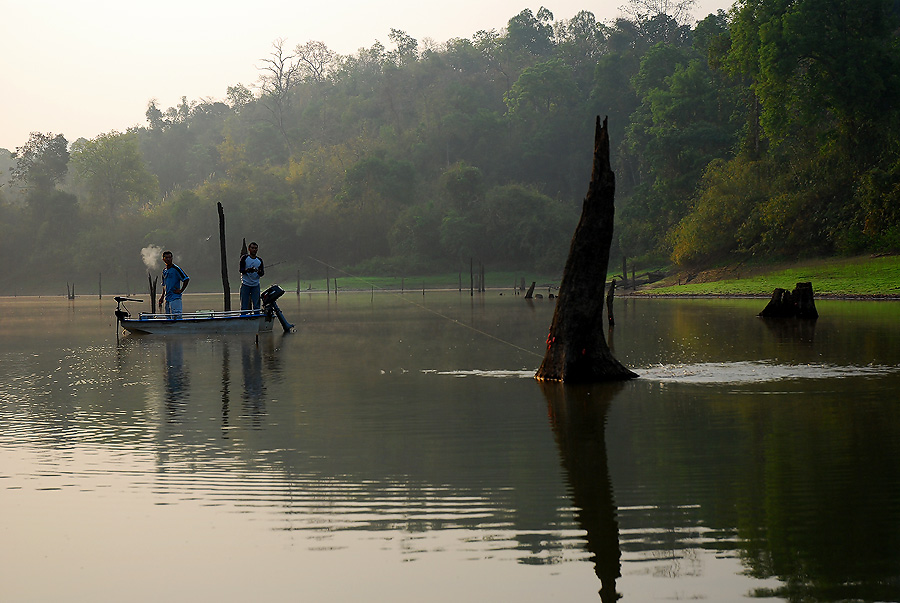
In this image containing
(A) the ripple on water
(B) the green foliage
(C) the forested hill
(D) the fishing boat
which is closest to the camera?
(A) the ripple on water

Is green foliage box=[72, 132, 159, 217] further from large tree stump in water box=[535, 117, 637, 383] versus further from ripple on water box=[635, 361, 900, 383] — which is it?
large tree stump in water box=[535, 117, 637, 383]

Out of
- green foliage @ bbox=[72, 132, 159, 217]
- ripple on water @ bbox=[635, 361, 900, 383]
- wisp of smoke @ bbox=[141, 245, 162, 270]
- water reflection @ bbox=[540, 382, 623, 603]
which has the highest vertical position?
green foliage @ bbox=[72, 132, 159, 217]

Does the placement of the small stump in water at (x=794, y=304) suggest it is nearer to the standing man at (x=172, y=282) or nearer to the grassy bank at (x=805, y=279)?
the grassy bank at (x=805, y=279)

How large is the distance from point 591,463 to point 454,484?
5.28ft

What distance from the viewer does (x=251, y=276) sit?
100 ft

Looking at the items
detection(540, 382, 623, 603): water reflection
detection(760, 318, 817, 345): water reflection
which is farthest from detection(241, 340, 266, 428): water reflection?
detection(760, 318, 817, 345): water reflection

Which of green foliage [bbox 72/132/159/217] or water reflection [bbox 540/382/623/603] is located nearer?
water reflection [bbox 540/382/623/603]

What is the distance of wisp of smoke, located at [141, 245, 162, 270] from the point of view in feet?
336

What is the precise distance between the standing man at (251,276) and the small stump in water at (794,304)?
16.0 meters

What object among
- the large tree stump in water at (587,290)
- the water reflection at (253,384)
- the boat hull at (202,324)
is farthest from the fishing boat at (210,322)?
the large tree stump in water at (587,290)

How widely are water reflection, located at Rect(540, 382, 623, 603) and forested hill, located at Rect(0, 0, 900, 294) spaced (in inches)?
1717

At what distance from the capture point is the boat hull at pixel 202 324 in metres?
30.9

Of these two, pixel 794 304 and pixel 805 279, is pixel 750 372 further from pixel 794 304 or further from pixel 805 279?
pixel 805 279

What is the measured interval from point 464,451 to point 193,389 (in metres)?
7.53
